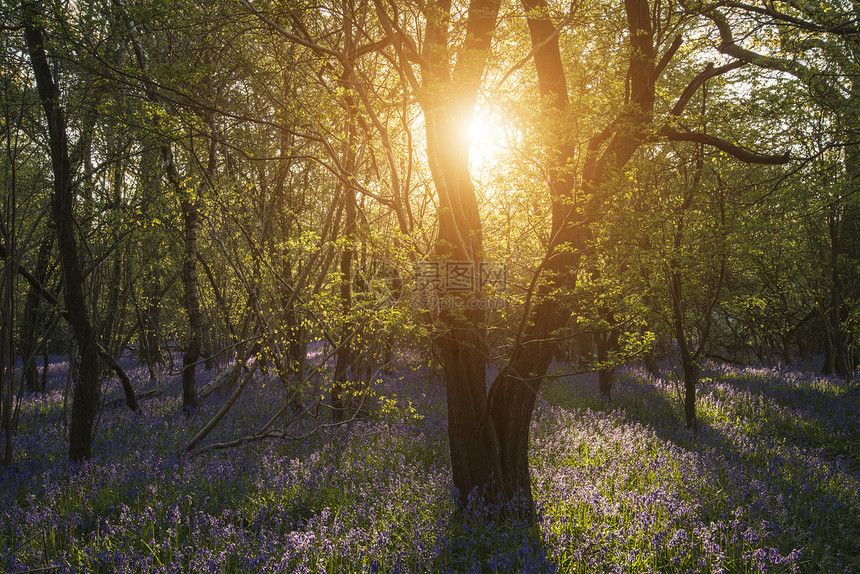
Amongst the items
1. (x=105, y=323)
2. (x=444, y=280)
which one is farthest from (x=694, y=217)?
(x=105, y=323)

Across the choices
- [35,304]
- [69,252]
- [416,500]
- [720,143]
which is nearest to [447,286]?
[416,500]

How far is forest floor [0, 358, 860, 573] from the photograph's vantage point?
3.91m

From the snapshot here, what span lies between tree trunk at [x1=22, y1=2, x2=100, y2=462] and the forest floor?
0.77 m

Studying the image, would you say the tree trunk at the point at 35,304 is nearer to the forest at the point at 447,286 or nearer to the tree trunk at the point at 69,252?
the forest at the point at 447,286

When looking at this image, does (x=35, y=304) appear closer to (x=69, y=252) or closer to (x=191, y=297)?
(x=191, y=297)

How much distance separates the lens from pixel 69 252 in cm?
590

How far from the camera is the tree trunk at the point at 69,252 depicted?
585 centimetres

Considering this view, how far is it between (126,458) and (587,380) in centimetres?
Answer: 1353

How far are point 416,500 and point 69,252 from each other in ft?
17.6

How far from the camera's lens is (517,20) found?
17.3 feet

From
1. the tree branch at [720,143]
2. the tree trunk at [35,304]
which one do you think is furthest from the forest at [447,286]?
the tree trunk at [35,304]

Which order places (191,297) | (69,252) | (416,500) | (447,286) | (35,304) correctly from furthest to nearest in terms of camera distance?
1. (35,304)
2. (191,297)
3. (69,252)
4. (416,500)
5. (447,286)

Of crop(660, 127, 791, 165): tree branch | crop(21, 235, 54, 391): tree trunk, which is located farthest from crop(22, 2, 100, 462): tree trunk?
crop(660, 127, 791, 165): tree branch

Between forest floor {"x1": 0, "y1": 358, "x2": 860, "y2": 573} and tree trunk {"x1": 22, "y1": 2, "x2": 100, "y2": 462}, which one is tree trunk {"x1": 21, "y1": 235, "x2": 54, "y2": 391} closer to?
forest floor {"x1": 0, "y1": 358, "x2": 860, "y2": 573}
